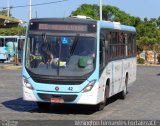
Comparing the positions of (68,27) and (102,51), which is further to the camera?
(102,51)

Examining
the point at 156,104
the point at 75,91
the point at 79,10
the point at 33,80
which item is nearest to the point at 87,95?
the point at 75,91

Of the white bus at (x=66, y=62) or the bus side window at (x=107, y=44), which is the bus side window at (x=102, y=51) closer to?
the white bus at (x=66, y=62)

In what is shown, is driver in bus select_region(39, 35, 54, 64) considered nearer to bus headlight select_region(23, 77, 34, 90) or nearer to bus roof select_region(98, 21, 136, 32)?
bus headlight select_region(23, 77, 34, 90)

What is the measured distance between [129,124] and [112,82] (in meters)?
4.57

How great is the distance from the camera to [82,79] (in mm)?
14625

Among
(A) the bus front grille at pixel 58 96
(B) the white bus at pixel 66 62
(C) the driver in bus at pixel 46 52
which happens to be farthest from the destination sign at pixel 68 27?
(A) the bus front grille at pixel 58 96

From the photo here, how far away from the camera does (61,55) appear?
1494 centimetres

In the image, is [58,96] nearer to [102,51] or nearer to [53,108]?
[102,51]

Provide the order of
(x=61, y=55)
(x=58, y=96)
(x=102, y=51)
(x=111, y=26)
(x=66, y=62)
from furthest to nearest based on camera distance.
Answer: (x=111, y=26) → (x=102, y=51) → (x=61, y=55) → (x=66, y=62) → (x=58, y=96)

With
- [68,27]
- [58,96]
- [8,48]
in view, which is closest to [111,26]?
[68,27]

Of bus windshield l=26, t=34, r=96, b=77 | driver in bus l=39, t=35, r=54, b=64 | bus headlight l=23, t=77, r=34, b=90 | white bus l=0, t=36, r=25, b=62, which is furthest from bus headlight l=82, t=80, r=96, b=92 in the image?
white bus l=0, t=36, r=25, b=62

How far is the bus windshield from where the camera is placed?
1477 centimetres

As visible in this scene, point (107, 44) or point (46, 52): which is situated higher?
point (107, 44)

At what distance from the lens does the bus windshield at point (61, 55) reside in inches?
581
